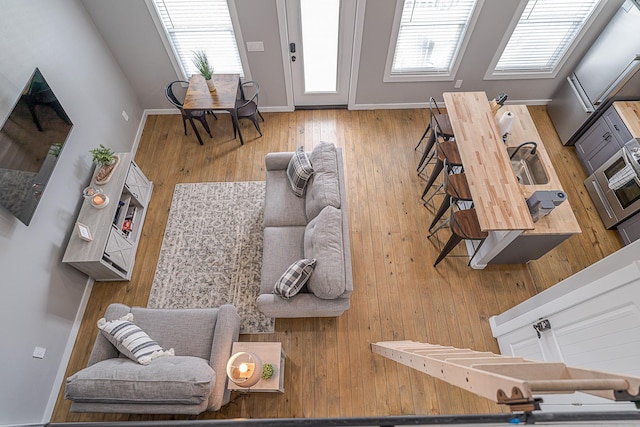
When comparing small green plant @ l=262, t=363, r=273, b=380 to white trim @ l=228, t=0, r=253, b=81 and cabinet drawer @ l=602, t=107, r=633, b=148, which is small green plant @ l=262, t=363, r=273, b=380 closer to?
white trim @ l=228, t=0, r=253, b=81

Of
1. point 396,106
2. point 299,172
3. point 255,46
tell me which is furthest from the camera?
point 396,106

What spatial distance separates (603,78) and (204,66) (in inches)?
183

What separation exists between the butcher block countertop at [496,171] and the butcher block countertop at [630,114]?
104 centimetres

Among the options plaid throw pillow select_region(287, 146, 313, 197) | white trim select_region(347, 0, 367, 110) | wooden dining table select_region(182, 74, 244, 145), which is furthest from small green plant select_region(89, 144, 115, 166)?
white trim select_region(347, 0, 367, 110)

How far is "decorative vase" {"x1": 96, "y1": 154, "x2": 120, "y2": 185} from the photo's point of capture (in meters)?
3.27

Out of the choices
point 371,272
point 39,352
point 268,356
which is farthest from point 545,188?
point 39,352

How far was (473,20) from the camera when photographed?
142 inches

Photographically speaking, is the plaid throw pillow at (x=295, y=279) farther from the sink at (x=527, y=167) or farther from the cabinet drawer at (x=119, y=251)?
the sink at (x=527, y=167)

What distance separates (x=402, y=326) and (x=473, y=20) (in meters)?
3.52

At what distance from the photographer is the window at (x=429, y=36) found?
3547mm

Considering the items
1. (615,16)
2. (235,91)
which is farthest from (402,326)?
(615,16)

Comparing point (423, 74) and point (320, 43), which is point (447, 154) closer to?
point (423, 74)

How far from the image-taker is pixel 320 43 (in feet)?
12.9

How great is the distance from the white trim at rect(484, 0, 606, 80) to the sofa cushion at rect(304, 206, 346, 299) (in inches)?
124
